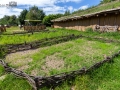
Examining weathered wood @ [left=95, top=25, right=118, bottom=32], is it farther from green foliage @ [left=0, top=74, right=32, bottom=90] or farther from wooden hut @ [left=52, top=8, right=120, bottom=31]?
green foliage @ [left=0, top=74, right=32, bottom=90]

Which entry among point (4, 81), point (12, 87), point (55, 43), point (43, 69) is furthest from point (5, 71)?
point (55, 43)

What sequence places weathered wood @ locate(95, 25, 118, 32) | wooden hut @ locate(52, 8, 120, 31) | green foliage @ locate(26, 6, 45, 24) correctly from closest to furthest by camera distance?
wooden hut @ locate(52, 8, 120, 31)
weathered wood @ locate(95, 25, 118, 32)
green foliage @ locate(26, 6, 45, 24)

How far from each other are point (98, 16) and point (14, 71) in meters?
12.0

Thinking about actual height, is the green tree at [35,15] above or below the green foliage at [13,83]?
above

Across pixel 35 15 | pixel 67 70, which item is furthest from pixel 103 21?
pixel 35 15

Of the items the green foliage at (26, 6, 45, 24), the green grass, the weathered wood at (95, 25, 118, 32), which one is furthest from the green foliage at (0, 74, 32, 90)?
the green foliage at (26, 6, 45, 24)

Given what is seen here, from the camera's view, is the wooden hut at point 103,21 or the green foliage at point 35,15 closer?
the wooden hut at point 103,21

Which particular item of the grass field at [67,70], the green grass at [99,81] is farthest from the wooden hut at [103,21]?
the green grass at [99,81]

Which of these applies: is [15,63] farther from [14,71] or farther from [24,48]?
[24,48]

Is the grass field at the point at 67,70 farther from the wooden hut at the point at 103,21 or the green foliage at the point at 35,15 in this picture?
the green foliage at the point at 35,15

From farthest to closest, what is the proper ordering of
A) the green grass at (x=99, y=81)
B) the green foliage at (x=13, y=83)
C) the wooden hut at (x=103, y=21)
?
the wooden hut at (x=103, y=21) < the green foliage at (x=13, y=83) < the green grass at (x=99, y=81)

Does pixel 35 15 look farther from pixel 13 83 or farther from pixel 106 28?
pixel 13 83

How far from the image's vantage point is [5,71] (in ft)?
18.9

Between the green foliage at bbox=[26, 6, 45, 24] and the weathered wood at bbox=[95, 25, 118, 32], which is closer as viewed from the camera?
the weathered wood at bbox=[95, 25, 118, 32]
